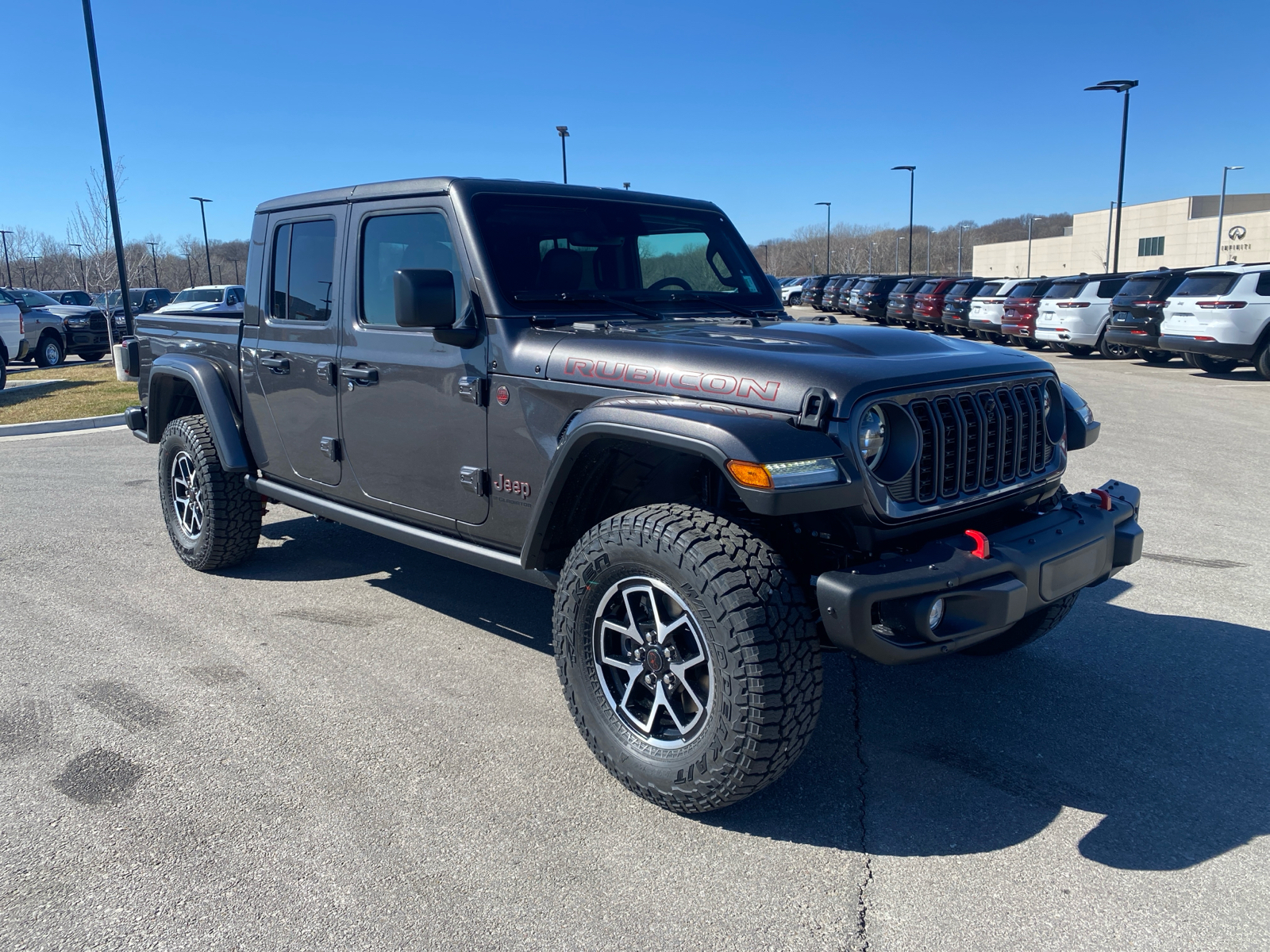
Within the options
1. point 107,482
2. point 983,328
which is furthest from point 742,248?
point 983,328

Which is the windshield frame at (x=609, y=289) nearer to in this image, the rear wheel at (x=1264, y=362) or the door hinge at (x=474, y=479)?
the door hinge at (x=474, y=479)

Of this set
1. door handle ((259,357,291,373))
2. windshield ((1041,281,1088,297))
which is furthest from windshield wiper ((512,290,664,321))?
windshield ((1041,281,1088,297))

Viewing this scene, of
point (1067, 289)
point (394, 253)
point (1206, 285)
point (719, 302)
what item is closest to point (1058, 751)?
point (719, 302)

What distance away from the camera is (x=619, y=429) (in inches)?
118

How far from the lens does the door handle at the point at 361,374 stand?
13.6 feet

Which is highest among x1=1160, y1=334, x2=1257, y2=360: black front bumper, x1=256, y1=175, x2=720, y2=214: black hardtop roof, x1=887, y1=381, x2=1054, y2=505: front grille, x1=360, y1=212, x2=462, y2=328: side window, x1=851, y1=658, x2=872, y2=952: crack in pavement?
x1=256, y1=175, x2=720, y2=214: black hardtop roof

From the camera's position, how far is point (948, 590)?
9.00 feet

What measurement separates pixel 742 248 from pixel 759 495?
251cm

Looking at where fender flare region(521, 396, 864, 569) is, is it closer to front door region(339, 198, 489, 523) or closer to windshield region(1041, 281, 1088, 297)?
front door region(339, 198, 489, 523)

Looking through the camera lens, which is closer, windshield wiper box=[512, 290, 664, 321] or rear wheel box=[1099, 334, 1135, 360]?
windshield wiper box=[512, 290, 664, 321]

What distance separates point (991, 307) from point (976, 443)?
21.4 meters

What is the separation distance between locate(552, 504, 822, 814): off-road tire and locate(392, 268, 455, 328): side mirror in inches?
40.9

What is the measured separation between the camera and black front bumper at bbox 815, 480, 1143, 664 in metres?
2.66

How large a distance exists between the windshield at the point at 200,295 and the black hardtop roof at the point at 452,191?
65.5ft
